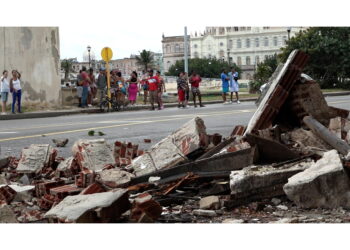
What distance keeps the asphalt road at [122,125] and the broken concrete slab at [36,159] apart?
3.28 feet

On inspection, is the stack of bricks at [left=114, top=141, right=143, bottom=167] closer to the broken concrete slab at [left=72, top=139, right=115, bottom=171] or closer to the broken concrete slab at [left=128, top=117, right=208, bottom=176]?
the broken concrete slab at [left=72, top=139, right=115, bottom=171]

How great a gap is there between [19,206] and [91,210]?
0.90 meters

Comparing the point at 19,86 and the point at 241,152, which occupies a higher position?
the point at 19,86

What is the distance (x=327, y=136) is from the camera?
4.09m

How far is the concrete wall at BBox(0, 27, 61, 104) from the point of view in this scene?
4.82 metres

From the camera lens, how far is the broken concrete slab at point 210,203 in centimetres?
335

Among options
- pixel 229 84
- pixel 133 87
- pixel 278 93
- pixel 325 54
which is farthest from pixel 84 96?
pixel 278 93

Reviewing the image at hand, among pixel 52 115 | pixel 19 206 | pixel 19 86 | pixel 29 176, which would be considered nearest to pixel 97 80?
pixel 52 115

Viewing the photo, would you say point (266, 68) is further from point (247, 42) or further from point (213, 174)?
point (213, 174)

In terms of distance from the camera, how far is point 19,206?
3652mm

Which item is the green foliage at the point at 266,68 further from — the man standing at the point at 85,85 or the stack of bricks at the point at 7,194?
the stack of bricks at the point at 7,194

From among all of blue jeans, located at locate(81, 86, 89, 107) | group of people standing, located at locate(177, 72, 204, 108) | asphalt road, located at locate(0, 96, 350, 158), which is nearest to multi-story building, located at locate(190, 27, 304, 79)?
asphalt road, located at locate(0, 96, 350, 158)

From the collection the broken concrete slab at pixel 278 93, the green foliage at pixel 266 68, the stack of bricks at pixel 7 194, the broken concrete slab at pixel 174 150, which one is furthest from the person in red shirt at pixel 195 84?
the stack of bricks at pixel 7 194

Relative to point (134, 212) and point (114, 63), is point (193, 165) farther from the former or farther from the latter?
point (114, 63)
